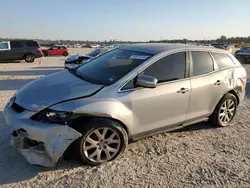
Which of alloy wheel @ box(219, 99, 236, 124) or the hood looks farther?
alloy wheel @ box(219, 99, 236, 124)

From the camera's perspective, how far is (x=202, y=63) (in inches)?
174

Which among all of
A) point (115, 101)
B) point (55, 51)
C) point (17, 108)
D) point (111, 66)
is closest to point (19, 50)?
point (55, 51)

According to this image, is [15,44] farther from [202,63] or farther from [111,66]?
[202,63]

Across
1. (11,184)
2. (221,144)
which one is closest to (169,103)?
(221,144)

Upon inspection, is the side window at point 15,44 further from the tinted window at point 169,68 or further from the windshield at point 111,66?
the tinted window at point 169,68

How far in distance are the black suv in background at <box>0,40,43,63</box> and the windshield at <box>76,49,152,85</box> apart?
15861 mm

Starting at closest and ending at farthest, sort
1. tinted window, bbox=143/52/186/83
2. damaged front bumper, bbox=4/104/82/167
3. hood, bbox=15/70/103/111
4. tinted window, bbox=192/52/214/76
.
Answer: damaged front bumper, bbox=4/104/82/167
hood, bbox=15/70/103/111
tinted window, bbox=143/52/186/83
tinted window, bbox=192/52/214/76

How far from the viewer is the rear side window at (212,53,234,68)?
4707 millimetres

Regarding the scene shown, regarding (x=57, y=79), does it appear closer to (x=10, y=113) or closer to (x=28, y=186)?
(x=10, y=113)

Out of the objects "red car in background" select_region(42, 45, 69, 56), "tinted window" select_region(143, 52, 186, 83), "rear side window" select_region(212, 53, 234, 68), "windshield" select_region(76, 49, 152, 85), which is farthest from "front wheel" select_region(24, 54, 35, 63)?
"tinted window" select_region(143, 52, 186, 83)

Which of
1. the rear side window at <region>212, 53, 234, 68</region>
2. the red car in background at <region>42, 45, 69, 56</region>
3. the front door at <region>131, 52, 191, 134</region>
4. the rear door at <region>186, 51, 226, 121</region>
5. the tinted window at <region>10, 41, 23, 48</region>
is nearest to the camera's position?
the front door at <region>131, 52, 191, 134</region>

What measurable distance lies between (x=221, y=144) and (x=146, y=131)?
1374mm

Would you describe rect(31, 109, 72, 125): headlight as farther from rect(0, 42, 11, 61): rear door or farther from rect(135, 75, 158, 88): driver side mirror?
rect(0, 42, 11, 61): rear door

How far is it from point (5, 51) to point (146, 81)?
1732 cm
